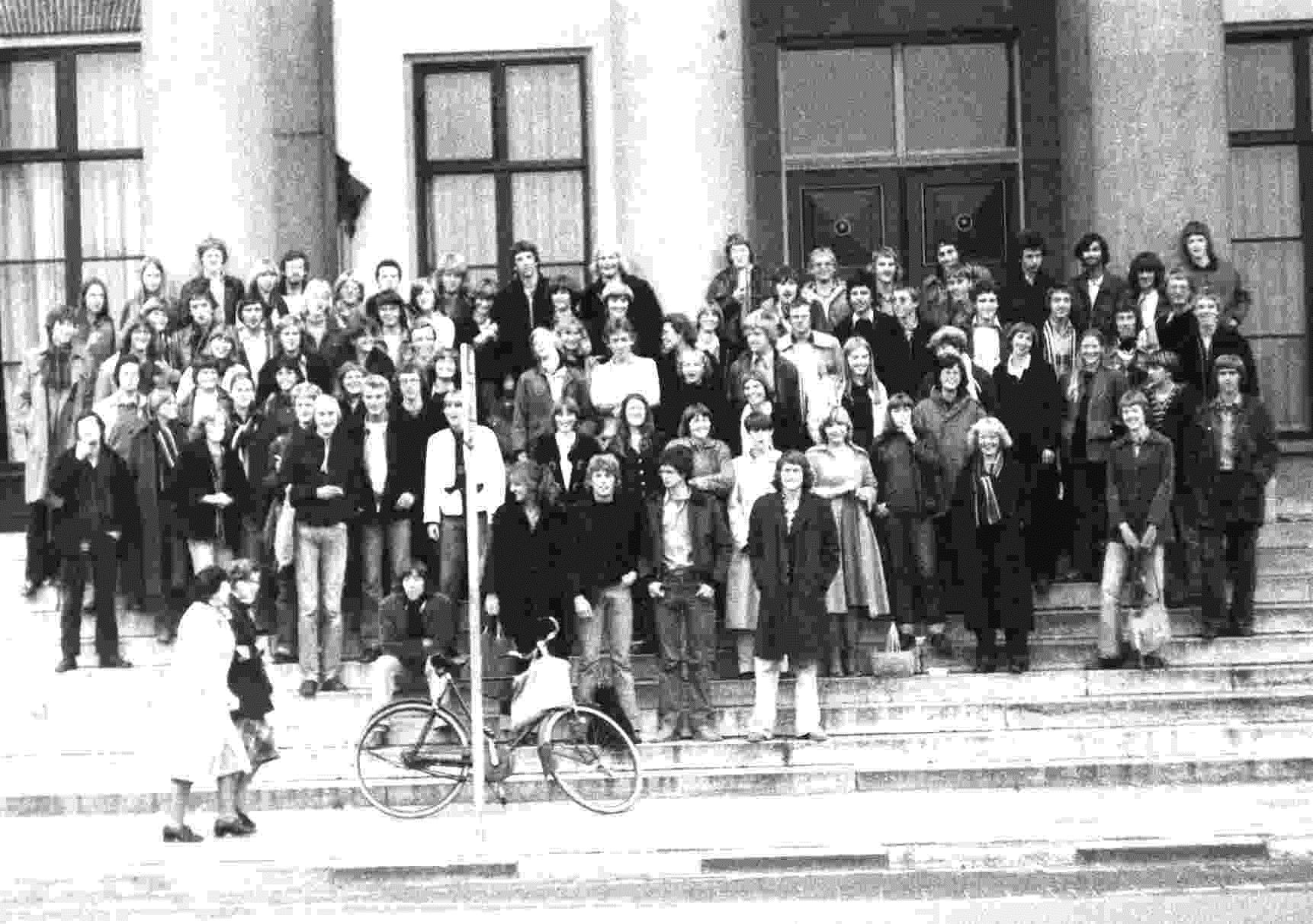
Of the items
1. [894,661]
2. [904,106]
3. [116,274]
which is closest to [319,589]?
[894,661]

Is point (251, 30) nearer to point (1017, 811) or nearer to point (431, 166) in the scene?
point (431, 166)

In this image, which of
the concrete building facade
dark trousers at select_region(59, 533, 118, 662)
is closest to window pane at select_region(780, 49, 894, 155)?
the concrete building facade

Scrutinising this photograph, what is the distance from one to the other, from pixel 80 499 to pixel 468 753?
407cm

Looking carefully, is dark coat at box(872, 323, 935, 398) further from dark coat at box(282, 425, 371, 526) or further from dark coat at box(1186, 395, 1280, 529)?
dark coat at box(282, 425, 371, 526)

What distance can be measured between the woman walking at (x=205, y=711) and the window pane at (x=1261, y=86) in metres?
13.0

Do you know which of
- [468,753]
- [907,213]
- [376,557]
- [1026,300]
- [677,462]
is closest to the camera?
[468,753]

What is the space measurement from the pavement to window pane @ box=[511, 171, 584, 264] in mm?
9888

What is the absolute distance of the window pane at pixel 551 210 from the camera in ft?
92.7

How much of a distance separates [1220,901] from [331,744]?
755 centimetres

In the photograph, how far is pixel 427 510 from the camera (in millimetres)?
20656

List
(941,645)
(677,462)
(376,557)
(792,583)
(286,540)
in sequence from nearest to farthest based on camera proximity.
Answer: (792,583), (677,462), (286,540), (376,557), (941,645)

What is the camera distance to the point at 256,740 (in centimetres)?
1845

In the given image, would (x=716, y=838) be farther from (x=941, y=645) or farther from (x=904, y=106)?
(x=904, y=106)

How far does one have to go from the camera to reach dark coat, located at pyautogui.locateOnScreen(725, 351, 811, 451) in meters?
21.1
